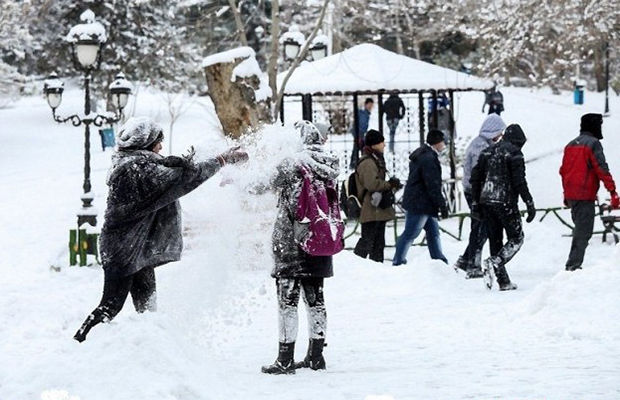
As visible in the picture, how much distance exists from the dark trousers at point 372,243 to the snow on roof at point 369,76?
6.36 metres

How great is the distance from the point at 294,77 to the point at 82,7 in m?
29.1

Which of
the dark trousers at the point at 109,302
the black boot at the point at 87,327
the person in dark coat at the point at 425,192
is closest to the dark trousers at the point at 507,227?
the person in dark coat at the point at 425,192

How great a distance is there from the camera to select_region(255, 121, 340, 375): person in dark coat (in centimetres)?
682

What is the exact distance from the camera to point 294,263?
6.80 meters

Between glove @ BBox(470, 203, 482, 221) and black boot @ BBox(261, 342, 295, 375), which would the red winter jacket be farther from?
black boot @ BBox(261, 342, 295, 375)

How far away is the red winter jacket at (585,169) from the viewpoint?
427 inches

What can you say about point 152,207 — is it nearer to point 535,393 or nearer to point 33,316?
point 535,393

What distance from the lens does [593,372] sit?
20.8 ft

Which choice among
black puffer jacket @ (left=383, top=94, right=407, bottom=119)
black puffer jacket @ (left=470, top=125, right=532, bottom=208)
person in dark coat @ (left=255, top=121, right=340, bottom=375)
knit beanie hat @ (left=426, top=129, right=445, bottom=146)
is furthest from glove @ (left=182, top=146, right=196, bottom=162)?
black puffer jacket @ (left=383, top=94, right=407, bottom=119)

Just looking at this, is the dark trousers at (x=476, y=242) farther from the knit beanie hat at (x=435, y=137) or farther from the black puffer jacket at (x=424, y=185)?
the knit beanie hat at (x=435, y=137)

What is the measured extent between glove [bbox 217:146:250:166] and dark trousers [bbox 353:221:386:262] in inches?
236

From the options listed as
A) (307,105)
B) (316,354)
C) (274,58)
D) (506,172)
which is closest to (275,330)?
(316,354)

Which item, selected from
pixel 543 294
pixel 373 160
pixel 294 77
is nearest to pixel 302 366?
pixel 543 294

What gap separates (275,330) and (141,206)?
261cm
